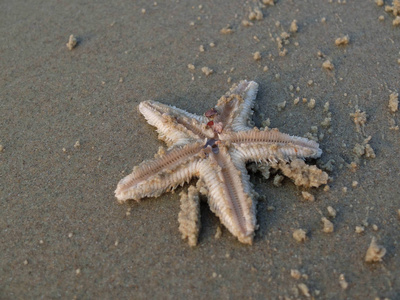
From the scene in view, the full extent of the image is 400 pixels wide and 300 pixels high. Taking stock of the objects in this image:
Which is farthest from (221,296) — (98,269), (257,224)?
(98,269)

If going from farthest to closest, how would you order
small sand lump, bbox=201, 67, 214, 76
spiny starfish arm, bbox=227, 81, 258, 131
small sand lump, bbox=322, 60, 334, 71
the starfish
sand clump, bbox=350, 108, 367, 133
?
small sand lump, bbox=201, 67, 214, 76 < small sand lump, bbox=322, 60, 334, 71 < sand clump, bbox=350, 108, 367, 133 < spiny starfish arm, bbox=227, 81, 258, 131 < the starfish

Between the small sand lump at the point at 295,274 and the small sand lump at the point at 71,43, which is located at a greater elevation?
the small sand lump at the point at 71,43

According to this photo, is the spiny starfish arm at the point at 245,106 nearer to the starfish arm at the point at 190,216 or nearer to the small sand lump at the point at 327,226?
the starfish arm at the point at 190,216

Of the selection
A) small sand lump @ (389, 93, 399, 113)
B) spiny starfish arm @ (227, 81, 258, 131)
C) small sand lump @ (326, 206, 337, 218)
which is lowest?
small sand lump @ (389, 93, 399, 113)

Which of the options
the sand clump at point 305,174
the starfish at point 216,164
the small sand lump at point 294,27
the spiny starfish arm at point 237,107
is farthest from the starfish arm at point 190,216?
the small sand lump at point 294,27

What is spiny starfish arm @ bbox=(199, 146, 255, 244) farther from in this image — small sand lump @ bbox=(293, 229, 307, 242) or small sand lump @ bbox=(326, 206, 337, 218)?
small sand lump @ bbox=(326, 206, 337, 218)

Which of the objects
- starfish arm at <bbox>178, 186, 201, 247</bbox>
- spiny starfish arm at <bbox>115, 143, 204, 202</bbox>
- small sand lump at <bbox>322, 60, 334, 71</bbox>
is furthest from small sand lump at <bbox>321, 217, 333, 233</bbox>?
small sand lump at <bbox>322, 60, 334, 71</bbox>

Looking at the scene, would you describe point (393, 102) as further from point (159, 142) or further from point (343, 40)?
point (159, 142)
